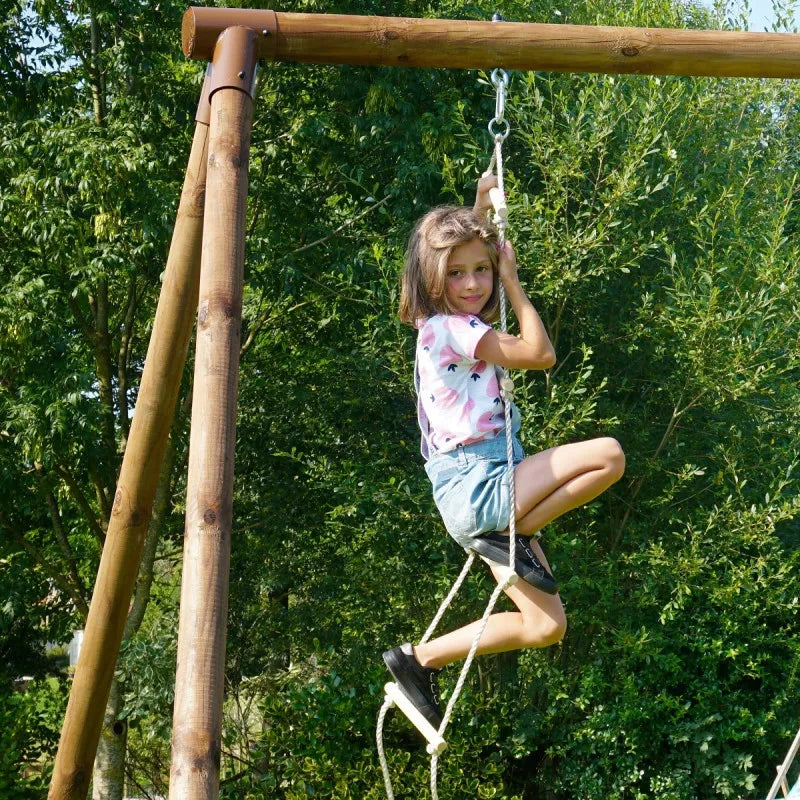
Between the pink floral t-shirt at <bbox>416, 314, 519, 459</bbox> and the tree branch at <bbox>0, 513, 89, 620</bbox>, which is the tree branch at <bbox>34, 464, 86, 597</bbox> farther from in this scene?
the pink floral t-shirt at <bbox>416, 314, 519, 459</bbox>

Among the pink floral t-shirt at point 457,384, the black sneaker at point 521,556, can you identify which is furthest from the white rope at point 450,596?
the pink floral t-shirt at point 457,384

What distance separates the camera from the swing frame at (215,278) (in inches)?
107

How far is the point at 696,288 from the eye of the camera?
6148mm

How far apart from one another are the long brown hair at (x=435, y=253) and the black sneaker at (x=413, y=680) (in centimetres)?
99

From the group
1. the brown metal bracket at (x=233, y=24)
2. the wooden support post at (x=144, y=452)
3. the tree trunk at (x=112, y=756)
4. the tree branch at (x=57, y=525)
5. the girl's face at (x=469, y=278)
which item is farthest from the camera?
the tree trunk at (x=112, y=756)

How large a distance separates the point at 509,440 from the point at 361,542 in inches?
141

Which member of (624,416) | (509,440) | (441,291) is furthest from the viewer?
(624,416)

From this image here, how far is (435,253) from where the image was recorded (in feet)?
10.3

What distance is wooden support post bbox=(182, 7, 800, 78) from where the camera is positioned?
3.28m

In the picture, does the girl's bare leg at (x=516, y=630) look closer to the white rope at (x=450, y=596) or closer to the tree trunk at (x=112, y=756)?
the white rope at (x=450, y=596)

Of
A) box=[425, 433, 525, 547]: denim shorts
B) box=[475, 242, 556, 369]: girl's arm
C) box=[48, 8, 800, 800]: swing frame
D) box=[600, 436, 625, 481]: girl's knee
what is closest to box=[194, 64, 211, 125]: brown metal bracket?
box=[48, 8, 800, 800]: swing frame

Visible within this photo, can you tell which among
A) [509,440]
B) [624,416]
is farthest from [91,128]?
[509,440]

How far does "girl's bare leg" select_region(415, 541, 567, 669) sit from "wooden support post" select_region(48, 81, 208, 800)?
3.96ft

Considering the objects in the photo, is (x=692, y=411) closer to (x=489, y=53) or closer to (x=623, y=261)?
(x=623, y=261)
